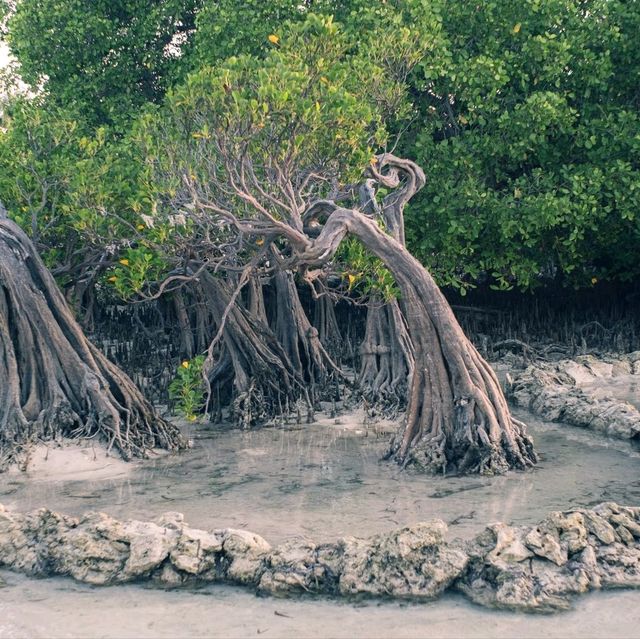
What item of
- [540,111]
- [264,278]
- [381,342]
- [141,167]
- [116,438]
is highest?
[540,111]

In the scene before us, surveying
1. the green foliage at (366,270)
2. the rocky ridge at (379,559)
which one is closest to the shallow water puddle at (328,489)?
the rocky ridge at (379,559)

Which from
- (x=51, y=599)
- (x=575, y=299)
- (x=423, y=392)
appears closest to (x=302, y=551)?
(x=51, y=599)

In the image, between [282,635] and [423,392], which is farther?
[423,392]

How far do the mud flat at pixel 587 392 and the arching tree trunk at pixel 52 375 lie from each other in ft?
15.0

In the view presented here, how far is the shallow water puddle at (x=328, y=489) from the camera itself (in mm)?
7590

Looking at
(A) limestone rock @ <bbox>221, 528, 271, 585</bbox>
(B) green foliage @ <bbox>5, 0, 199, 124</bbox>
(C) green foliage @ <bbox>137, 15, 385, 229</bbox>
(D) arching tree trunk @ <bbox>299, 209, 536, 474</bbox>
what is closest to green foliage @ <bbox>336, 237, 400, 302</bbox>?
(C) green foliage @ <bbox>137, 15, 385, 229</bbox>

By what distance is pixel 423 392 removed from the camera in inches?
368

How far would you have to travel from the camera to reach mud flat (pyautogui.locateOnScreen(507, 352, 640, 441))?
10602 mm

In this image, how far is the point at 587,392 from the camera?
13.1m

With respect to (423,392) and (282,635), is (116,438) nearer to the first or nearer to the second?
(423,392)

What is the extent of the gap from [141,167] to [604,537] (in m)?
7.14

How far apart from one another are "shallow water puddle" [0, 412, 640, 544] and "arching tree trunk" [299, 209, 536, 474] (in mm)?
273

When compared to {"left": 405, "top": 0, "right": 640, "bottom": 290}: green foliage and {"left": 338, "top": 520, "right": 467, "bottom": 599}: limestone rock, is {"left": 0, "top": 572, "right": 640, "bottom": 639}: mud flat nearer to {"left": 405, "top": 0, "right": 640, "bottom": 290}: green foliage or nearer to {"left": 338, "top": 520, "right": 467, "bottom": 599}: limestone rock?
→ {"left": 338, "top": 520, "right": 467, "bottom": 599}: limestone rock

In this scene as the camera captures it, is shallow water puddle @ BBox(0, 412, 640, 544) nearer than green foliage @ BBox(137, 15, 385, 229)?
Yes
